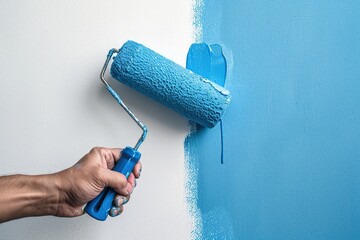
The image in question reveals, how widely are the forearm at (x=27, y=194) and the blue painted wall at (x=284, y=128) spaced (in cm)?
34

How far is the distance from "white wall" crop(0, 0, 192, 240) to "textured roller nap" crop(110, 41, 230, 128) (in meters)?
0.10

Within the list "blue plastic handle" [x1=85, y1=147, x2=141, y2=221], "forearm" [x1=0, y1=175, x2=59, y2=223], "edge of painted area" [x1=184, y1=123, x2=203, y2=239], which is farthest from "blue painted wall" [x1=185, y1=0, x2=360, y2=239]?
"forearm" [x1=0, y1=175, x2=59, y2=223]

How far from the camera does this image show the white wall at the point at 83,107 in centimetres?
95

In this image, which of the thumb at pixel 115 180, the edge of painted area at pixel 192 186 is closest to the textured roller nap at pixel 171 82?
the edge of painted area at pixel 192 186

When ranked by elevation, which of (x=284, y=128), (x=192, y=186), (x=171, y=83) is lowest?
(x=192, y=186)

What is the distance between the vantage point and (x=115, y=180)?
774 millimetres

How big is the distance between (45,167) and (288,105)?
63 cm

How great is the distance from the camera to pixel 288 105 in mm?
924

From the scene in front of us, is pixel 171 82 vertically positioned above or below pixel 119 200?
above

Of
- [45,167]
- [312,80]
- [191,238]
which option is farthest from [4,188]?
[312,80]

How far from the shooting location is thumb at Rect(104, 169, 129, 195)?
0.77 metres

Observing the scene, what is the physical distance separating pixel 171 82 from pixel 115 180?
251 mm

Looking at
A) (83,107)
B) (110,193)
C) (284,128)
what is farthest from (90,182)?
(284,128)

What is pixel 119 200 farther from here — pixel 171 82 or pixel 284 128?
pixel 284 128
